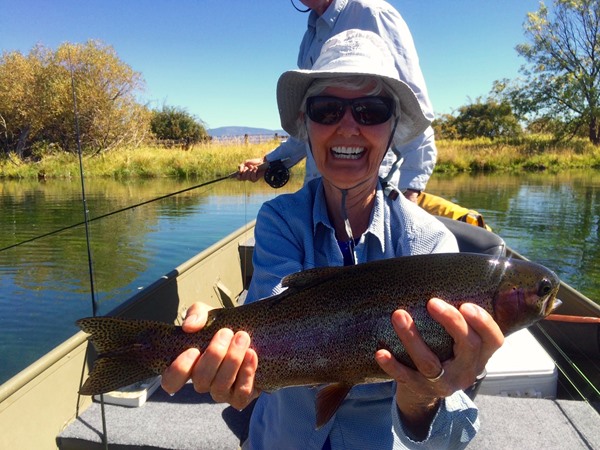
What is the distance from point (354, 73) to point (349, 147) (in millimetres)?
331

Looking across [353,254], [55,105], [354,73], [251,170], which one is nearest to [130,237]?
[251,170]

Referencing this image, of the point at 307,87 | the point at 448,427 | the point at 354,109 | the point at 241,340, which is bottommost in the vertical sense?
the point at 448,427

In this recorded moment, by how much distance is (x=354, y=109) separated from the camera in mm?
2107

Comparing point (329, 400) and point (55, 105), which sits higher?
point (55, 105)

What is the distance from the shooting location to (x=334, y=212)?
7.61ft

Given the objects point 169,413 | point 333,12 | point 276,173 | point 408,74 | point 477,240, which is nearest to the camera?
point 477,240

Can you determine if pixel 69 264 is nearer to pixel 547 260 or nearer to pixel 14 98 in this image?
pixel 547 260

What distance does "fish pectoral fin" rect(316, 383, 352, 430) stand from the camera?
5.95 feet

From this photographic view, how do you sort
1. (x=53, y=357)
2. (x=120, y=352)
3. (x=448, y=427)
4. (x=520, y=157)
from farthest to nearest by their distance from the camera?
(x=520, y=157) → (x=53, y=357) → (x=120, y=352) → (x=448, y=427)

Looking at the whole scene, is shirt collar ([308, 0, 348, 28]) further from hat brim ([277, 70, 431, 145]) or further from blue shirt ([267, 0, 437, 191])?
hat brim ([277, 70, 431, 145])

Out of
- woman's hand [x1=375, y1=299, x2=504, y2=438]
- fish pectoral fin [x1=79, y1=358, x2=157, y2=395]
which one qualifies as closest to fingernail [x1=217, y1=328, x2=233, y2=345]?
fish pectoral fin [x1=79, y1=358, x2=157, y2=395]

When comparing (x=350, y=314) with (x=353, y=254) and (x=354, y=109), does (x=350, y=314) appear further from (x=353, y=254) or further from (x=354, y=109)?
(x=354, y=109)

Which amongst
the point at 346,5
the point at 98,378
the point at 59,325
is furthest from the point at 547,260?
the point at 98,378

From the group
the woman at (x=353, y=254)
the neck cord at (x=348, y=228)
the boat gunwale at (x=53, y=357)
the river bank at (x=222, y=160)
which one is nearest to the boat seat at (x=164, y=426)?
the boat gunwale at (x=53, y=357)
